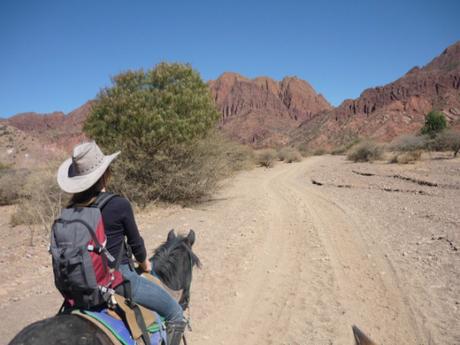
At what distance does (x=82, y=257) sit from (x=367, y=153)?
30.2 m

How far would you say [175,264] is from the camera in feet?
10.1

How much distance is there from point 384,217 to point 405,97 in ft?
293

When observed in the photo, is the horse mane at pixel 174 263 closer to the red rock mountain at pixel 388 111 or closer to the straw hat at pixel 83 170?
the straw hat at pixel 83 170

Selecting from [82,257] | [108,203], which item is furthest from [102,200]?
[82,257]

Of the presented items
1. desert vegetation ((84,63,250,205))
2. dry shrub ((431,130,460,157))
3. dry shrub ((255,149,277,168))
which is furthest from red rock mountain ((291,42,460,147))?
desert vegetation ((84,63,250,205))

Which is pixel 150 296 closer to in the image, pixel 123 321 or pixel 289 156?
pixel 123 321

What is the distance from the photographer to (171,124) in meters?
9.95

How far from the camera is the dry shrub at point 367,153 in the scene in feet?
91.2

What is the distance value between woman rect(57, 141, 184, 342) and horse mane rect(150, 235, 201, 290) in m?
0.48

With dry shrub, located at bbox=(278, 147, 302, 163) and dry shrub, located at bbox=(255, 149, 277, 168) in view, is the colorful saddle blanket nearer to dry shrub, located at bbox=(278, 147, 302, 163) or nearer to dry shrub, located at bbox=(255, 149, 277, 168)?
dry shrub, located at bbox=(255, 149, 277, 168)

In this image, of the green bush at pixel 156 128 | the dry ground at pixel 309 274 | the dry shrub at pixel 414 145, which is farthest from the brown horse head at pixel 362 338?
the dry shrub at pixel 414 145

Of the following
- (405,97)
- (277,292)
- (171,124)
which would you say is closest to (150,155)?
(171,124)

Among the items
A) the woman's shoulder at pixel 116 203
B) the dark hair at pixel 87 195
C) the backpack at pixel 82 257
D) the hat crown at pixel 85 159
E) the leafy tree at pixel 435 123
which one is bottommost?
the backpack at pixel 82 257

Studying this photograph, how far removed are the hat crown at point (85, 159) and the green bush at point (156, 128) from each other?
7.83m
